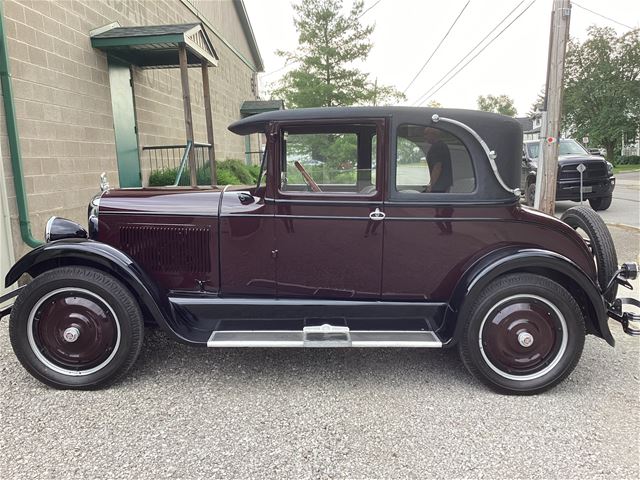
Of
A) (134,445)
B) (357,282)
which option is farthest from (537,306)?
(134,445)

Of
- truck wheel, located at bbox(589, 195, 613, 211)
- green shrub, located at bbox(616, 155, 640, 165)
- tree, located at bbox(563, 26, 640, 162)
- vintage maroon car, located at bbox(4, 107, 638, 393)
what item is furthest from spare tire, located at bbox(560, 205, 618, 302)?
green shrub, located at bbox(616, 155, 640, 165)

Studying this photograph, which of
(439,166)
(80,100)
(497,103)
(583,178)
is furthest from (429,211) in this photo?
(497,103)

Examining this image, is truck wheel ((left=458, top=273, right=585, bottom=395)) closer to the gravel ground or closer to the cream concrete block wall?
the gravel ground

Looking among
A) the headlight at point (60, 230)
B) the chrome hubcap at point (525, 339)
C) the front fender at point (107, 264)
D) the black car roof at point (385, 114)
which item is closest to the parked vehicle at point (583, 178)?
the black car roof at point (385, 114)

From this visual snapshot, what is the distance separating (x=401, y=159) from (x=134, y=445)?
2.35 meters

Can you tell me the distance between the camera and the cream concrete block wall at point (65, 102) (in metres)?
5.00

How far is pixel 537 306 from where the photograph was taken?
2.89 m

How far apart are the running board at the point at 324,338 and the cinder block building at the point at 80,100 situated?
3387 mm

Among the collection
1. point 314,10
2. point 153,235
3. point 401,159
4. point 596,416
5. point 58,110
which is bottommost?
point 596,416

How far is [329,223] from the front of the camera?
301 cm

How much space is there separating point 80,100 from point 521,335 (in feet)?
20.6

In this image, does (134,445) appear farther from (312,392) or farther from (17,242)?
(17,242)

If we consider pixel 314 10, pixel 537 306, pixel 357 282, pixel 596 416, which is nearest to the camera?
pixel 596 416

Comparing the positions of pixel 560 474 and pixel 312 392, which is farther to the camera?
pixel 312 392
